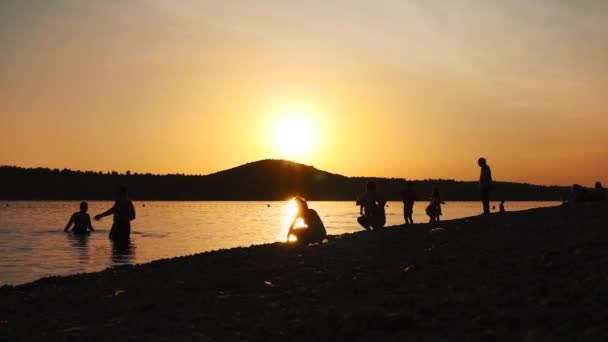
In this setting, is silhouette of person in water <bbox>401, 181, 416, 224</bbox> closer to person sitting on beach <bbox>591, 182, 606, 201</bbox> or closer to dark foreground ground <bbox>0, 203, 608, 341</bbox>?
person sitting on beach <bbox>591, 182, 606, 201</bbox>

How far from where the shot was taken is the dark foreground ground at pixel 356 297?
722 cm

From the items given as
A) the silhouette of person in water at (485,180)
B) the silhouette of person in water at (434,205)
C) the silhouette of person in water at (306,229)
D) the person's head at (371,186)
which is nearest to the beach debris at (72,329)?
the silhouette of person in water at (306,229)

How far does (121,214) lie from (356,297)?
19.5 m

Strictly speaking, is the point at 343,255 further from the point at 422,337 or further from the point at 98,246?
the point at 98,246

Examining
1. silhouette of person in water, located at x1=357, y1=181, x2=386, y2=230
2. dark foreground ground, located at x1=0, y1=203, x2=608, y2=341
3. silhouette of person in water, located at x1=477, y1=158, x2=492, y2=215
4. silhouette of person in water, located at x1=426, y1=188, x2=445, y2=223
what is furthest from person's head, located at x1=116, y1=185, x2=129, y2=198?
silhouette of person in water, located at x1=426, y1=188, x2=445, y2=223

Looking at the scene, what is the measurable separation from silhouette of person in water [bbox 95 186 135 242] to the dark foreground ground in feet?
36.0

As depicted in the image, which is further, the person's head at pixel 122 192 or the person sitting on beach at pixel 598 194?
the person sitting on beach at pixel 598 194

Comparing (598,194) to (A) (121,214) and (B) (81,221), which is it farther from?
(B) (81,221)

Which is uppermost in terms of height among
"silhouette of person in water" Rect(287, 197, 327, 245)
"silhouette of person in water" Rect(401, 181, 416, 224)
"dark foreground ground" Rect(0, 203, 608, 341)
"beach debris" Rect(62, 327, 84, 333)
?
"silhouette of person in water" Rect(401, 181, 416, 224)

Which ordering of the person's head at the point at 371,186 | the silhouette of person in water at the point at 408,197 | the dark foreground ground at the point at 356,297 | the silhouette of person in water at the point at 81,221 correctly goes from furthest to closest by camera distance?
1. the silhouette of person in water at the point at 81,221
2. the silhouette of person in water at the point at 408,197
3. the person's head at the point at 371,186
4. the dark foreground ground at the point at 356,297

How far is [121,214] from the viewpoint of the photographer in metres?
26.6

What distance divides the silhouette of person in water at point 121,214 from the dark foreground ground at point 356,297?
10974 mm

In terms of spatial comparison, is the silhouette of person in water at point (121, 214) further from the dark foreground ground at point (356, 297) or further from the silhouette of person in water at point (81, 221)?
the dark foreground ground at point (356, 297)

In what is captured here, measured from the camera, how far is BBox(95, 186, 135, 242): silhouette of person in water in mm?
25891
